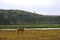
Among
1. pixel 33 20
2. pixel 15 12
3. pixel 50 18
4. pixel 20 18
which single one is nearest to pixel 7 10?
pixel 15 12

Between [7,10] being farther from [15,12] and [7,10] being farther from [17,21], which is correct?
[17,21]

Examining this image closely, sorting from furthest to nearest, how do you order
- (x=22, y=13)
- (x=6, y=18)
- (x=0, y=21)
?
(x=22, y=13), (x=6, y=18), (x=0, y=21)

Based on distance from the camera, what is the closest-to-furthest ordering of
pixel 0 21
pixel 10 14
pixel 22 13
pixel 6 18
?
pixel 0 21
pixel 6 18
pixel 10 14
pixel 22 13

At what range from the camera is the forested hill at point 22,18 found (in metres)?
59.7

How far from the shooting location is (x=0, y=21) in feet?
183

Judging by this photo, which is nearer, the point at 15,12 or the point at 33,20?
the point at 33,20

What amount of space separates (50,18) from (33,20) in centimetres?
847

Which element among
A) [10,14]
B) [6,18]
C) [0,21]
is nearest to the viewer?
[0,21]

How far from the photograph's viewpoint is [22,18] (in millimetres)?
64000

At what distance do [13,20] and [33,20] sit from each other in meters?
7.16

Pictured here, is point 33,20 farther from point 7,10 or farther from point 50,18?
point 7,10

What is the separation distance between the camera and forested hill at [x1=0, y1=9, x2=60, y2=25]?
59709 millimetres

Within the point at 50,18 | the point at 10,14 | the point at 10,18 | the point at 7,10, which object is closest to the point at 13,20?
the point at 10,18

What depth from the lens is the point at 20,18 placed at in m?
63.4
